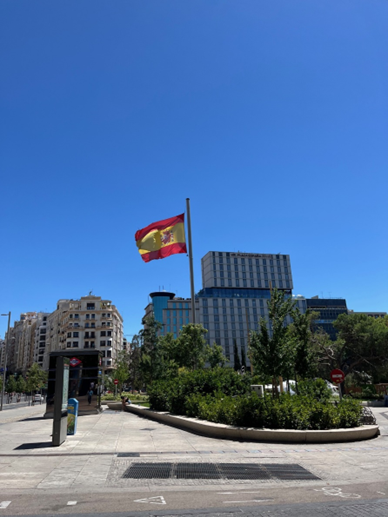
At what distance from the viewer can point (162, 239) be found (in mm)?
19531

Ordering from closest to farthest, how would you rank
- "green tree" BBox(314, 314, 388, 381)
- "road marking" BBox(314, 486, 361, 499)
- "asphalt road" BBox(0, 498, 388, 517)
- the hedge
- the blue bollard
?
"asphalt road" BBox(0, 498, 388, 517) < "road marking" BBox(314, 486, 361, 499) < the hedge < the blue bollard < "green tree" BBox(314, 314, 388, 381)

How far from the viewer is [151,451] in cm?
1071

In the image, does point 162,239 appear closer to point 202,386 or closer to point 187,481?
point 202,386

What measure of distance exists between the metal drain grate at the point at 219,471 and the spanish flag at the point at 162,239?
36.9 ft

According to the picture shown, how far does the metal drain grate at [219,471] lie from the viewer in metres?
7.82

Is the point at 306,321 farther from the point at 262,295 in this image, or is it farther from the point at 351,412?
the point at 262,295

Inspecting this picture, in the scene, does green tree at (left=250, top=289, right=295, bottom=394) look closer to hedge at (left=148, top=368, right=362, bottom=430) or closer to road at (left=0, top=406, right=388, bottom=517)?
hedge at (left=148, top=368, right=362, bottom=430)

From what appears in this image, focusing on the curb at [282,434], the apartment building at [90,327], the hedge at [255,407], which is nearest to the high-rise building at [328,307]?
the apartment building at [90,327]

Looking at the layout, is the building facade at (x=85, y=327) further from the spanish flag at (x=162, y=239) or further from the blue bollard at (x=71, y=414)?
the blue bollard at (x=71, y=414)

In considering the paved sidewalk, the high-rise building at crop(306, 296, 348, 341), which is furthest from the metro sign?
the high-rise building at crop(306, 296, 348, 341)

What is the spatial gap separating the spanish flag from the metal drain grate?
36.9 ft

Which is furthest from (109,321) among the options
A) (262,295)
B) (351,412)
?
(351,412)

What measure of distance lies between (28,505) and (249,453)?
19.7 ft

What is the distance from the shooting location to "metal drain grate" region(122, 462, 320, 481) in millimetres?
7824
